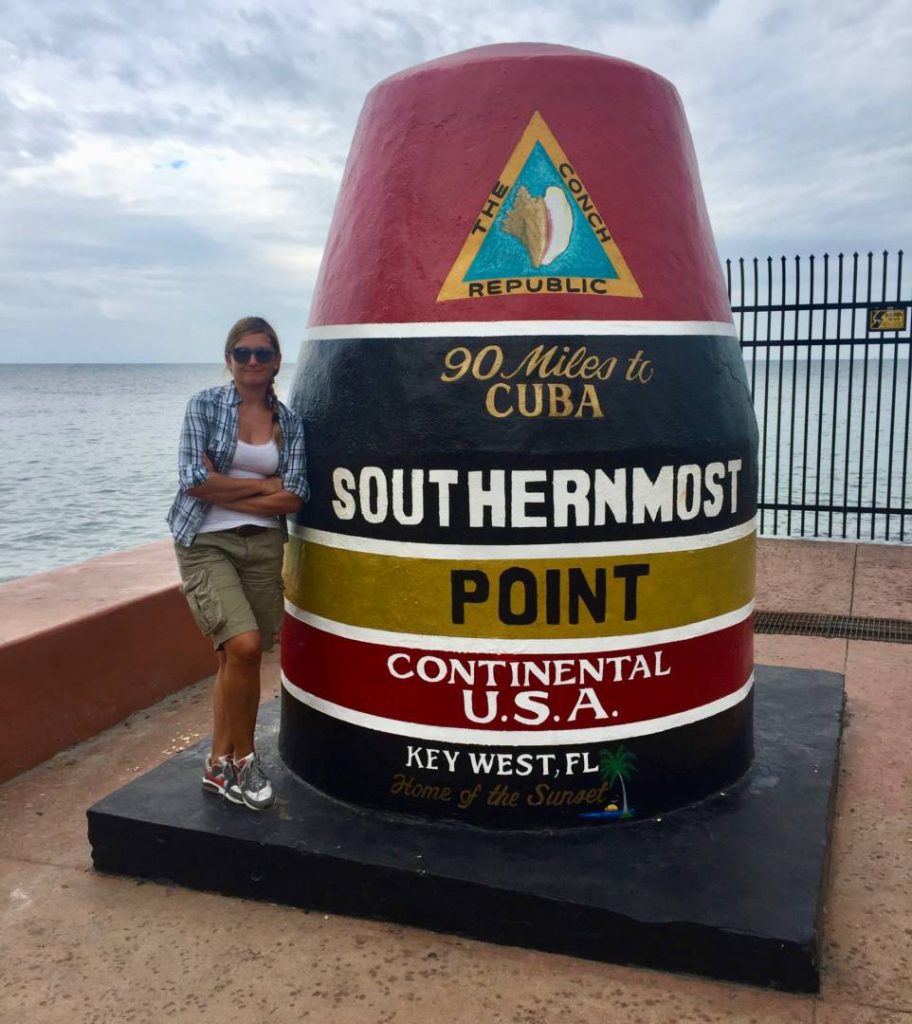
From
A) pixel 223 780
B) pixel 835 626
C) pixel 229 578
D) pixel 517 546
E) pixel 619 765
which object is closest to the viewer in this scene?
pixel 517 546

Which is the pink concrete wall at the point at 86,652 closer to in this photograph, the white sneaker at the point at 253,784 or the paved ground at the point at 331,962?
the paved ground at the point at 331,962

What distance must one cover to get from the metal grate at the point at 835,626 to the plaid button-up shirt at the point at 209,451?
13.9ft

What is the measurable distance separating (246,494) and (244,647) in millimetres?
580

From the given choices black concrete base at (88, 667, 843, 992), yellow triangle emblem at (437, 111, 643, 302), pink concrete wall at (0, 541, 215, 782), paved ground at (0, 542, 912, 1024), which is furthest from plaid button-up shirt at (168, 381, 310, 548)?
pink concrete wall at (0, 541, 215, 782)

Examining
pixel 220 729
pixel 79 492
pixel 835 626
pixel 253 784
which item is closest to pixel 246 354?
pixel 220 729

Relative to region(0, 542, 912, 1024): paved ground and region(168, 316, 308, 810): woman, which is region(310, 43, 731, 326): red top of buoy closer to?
region(168, 316, 308, 810): woman

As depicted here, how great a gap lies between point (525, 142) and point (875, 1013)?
3.10m

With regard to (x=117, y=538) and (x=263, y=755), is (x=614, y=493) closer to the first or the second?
(x=263, y=755)

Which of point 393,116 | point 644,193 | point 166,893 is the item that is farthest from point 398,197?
point 166,893

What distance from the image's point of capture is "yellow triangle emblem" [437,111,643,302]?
11.7ft

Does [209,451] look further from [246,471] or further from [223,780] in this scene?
[223,780]

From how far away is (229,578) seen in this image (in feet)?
12.6

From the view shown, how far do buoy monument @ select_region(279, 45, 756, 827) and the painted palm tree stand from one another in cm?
1

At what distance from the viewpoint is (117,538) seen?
18.9 m
